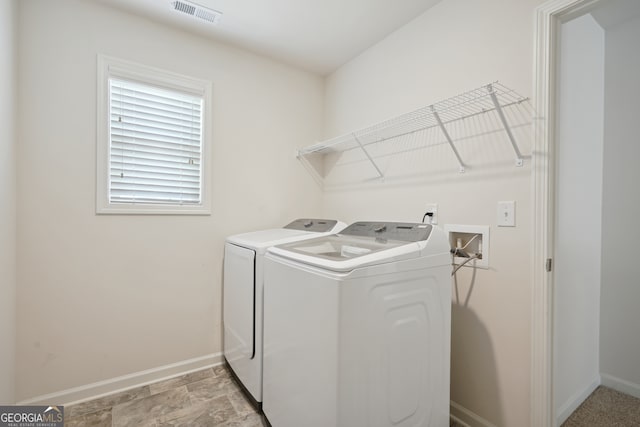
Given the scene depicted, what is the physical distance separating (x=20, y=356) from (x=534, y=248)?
110 inches

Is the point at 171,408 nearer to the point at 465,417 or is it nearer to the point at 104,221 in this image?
the point at 104,221

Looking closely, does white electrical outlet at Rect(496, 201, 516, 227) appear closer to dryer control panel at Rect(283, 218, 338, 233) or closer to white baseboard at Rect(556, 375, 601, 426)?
dryer control panel at Rect(283, 218, 338, 233)

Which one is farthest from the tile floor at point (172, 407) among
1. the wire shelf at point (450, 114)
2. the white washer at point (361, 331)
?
the wire shelf at point (450, 114)

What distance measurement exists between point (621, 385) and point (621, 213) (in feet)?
3.77

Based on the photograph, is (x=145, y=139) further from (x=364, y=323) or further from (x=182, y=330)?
(x=364, y=323)

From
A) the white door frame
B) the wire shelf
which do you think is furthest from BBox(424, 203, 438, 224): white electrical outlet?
the white door frame

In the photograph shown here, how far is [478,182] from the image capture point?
1.60 meters

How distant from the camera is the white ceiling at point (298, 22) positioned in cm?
183

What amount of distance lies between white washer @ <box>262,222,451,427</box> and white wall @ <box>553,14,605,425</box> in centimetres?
77

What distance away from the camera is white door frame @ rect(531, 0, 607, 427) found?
1.33 metres

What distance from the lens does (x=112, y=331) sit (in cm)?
189

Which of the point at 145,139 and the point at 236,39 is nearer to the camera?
the point at 145,139

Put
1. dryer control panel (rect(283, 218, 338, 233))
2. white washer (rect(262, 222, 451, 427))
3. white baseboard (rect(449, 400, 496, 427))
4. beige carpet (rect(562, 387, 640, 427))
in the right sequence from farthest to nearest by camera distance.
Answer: dryer control panel (rect(283, 218, 338, 233)) → beige carpet (rect(562, 387, 640, 427)) → white baseboard (rect(449, 400, 496, 427)) → white washer (rect(262, 222, 451, 427))

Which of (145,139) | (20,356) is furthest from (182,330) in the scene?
(145,139)
